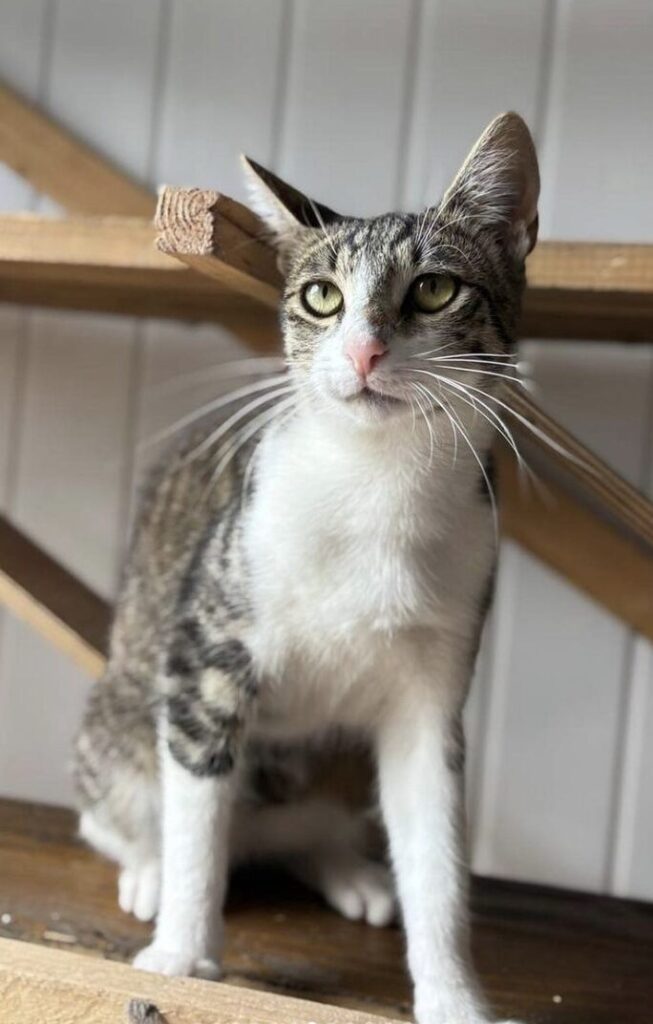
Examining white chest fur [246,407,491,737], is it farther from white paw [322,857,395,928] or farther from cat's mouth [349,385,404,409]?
white paw [322,857,395,928]

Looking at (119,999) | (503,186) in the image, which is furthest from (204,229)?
(119,999)

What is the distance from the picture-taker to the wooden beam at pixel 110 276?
886mm

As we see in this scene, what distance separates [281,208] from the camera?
91cm

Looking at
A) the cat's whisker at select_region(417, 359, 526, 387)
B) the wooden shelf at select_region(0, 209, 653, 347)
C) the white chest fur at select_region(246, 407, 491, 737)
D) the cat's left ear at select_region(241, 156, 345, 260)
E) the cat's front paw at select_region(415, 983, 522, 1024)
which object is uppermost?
the cat's left ear at select_region(241, 156, 345, 260)

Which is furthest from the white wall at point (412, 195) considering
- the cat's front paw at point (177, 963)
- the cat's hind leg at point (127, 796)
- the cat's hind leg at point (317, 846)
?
the cat's front paw at point (177, 963)

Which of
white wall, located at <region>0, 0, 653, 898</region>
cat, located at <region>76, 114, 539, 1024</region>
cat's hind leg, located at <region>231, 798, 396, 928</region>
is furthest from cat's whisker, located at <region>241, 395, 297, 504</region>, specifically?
white wall, located at <region>0, 0, 653, 898</region>

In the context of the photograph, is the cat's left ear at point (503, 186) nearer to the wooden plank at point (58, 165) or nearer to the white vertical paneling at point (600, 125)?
the white vertical paneling at point (600, 125)

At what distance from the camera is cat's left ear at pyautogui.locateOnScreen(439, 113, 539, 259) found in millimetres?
865

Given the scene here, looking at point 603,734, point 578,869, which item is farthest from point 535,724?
point 578,869

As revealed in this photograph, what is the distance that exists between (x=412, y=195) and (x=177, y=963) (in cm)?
98

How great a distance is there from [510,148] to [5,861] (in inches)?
36.1

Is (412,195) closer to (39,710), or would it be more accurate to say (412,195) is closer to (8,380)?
(8,380)

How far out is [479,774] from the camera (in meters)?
1.45

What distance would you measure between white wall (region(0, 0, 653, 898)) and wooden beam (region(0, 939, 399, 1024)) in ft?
2.45
